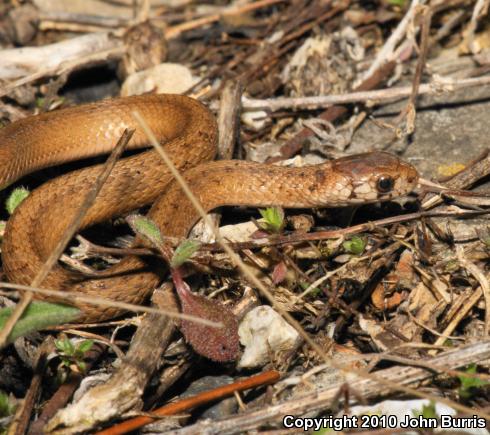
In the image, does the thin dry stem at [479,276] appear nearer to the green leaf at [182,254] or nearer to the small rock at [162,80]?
the green leaf at [182,254]

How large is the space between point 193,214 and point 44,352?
1203 mm

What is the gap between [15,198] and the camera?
430cm

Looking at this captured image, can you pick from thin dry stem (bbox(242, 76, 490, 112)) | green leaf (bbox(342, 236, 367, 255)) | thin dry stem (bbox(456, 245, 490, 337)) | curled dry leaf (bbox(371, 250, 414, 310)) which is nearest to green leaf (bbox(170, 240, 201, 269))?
green leaf (bbox(342, 236, 367, 255))

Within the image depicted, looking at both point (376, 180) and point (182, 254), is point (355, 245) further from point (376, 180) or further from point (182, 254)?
point (182, 254)

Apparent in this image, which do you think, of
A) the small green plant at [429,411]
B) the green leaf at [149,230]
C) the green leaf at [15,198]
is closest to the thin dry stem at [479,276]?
the small green plant at [429,411]

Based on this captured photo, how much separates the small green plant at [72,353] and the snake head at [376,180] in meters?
1.78

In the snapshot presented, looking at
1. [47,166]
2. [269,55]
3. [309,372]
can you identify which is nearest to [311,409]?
[309,372]

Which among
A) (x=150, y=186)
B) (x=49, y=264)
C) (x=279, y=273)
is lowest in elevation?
(x=279, y=273)

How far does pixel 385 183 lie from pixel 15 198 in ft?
7.48

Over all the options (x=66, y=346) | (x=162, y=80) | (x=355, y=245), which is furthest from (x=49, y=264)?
(x=162, y=80)

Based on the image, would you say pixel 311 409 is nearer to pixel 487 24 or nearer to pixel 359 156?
pixel 359 156

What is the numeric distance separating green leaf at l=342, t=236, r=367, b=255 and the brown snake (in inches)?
20.8

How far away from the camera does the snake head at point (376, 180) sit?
4.12 m

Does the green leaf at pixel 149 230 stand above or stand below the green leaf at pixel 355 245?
above
